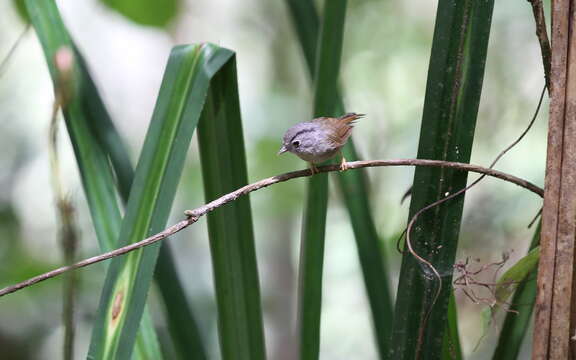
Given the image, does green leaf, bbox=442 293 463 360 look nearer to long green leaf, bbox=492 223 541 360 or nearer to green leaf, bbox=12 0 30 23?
long green leaf, bbox=492 223 541 360

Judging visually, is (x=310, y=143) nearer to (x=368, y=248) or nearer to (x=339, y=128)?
(x=339, y=128)

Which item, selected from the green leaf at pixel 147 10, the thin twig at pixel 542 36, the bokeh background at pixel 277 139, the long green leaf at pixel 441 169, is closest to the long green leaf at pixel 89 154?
the long green leaf at pixel 441 169

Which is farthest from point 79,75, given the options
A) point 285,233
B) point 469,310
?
point 285,233

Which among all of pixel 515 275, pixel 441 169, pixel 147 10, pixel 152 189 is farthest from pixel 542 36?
pixel 147 10

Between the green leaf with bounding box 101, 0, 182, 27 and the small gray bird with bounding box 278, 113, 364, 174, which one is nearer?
the small gray bird with bounding box 278, 113, 364, 174

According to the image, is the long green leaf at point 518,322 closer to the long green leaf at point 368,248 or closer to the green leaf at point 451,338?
the green leaf at point 451,338

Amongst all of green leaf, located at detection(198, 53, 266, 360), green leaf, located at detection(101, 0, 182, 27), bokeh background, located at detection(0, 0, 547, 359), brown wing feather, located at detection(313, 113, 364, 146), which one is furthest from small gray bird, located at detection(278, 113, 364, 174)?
bokeh background, located at detection(0, 0, 547, 359)
